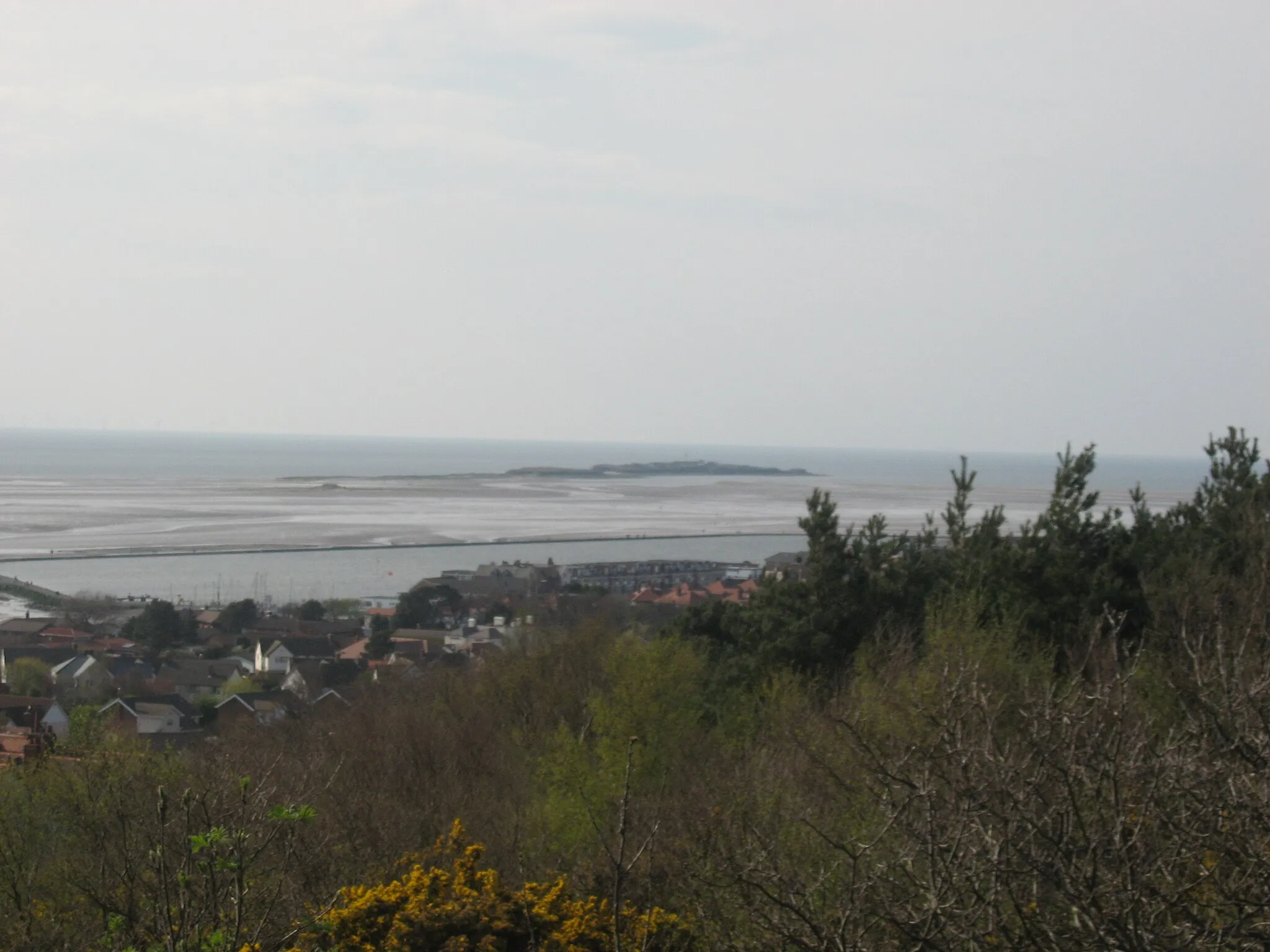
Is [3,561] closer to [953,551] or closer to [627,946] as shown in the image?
[953,551]

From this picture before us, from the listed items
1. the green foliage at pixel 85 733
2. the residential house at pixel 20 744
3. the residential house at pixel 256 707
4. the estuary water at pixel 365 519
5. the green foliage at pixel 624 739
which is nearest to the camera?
the green foliage at pixel 624 739

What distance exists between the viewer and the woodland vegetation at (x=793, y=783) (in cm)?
361

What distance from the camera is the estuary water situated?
50062mm

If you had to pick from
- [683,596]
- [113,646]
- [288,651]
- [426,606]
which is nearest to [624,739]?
[288,651]

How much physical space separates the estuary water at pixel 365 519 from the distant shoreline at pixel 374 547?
0.11 metres

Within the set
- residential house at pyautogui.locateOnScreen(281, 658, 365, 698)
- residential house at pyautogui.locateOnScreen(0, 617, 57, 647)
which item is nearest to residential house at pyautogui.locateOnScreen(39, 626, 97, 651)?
residential house at pyautogui.locateOnScreen(0, 617, 57, 647)

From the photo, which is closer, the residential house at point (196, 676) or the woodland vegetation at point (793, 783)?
the woodland vegetation at point (793, 783)

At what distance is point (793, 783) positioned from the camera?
909 cm

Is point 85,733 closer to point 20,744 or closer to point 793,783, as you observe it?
point 20,744

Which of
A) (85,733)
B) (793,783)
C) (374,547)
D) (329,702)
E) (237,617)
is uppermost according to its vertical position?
(793,783)

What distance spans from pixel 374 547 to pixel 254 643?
81.9 feet

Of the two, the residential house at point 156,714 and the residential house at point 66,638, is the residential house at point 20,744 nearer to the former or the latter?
the residential house at point 156,714

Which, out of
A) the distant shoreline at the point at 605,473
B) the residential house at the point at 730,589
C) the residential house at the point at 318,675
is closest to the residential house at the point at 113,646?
the residential house at the point at 318,675

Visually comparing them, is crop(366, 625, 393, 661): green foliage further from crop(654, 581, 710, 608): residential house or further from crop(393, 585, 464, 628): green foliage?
crop(654, 581, 710, 608): residential house
